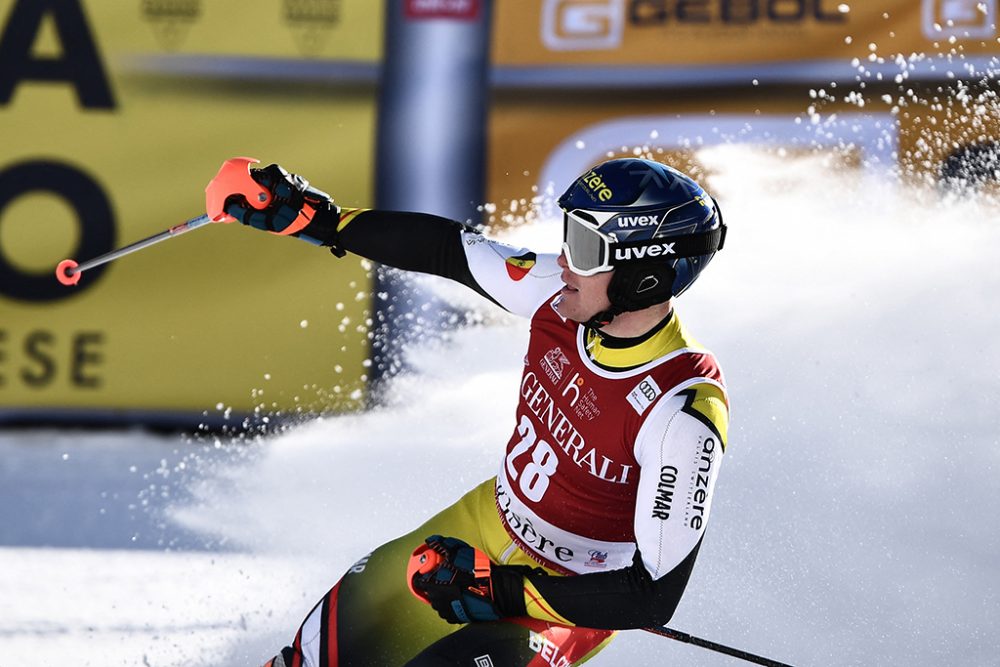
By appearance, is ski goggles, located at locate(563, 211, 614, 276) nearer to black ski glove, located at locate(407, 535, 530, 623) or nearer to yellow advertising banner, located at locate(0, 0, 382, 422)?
black ski glove, located at locate(407, 535, 530, 623)

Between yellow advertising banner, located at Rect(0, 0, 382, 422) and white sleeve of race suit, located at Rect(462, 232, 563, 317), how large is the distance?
80.4 inches

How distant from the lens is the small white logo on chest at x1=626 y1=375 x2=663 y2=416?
2.44 metres

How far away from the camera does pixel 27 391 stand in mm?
4832

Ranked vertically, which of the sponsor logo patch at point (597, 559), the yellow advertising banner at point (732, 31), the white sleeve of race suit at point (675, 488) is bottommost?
the sponsor logo patch at point (597, 559)

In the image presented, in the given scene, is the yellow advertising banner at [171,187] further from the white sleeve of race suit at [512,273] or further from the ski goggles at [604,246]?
the ski goggles at [604,246]

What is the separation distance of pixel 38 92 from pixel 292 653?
304cm

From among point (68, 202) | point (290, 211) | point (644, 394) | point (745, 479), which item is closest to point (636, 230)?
point (644, 394)

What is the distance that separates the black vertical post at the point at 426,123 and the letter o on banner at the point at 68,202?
1078 millimetres

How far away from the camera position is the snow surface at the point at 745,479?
404 cm

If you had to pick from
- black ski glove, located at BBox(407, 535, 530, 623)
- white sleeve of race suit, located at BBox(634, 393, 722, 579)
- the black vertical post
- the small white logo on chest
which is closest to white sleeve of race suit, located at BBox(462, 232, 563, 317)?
the small white logo on chest

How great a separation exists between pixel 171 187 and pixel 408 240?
2.27 m

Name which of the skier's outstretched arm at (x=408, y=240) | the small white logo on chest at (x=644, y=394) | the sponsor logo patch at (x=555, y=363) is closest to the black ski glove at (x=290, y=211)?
the skier's outstretched arm at (x=408, y=240)

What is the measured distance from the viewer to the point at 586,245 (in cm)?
245

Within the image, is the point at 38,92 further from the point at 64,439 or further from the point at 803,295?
the point at 803,295
